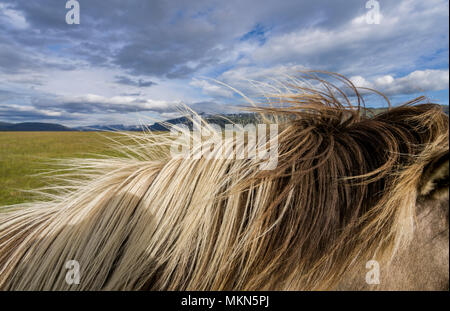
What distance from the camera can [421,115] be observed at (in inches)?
42.0

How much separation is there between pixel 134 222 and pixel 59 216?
0.36m

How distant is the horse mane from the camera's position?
34.8 inches

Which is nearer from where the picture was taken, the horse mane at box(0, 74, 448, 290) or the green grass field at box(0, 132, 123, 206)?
the horse mane at box(0, 74, 448, 290)

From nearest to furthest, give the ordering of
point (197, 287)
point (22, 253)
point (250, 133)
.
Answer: point (197, 287)
point (22, 253)
point (250, 133)

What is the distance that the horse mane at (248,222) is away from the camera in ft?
2.90

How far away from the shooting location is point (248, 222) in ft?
2.95

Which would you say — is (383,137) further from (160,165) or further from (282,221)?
(160,165)

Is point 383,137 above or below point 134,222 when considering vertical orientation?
above

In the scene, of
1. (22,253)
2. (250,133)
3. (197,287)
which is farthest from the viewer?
(250,133)

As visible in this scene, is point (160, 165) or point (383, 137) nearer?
point (383, 137)

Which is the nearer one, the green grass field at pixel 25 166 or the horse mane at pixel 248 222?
the horse mane at pixel 248 222

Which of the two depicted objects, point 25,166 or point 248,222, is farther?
point 25,166
